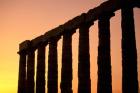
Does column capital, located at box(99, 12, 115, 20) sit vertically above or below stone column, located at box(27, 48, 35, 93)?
above

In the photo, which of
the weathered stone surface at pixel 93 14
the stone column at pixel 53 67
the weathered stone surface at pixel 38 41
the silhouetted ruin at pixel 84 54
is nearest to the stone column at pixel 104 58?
the silhouetted ruin at pixel 84 54

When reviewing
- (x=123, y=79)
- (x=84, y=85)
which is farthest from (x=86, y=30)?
(x=123, y=79)

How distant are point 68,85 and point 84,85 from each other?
108 inches

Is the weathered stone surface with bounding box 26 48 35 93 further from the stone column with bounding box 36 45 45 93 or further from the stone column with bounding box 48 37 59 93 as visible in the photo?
the stone column with bounding box 48 37 59 93

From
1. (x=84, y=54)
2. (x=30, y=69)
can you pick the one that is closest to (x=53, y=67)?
(x=30, y=69)

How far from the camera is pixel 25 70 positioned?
4350 cm

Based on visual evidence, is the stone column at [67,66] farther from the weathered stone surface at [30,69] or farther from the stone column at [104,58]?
the weathered stone surface at [30,69]

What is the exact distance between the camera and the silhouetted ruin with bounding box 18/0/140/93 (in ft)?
97.2

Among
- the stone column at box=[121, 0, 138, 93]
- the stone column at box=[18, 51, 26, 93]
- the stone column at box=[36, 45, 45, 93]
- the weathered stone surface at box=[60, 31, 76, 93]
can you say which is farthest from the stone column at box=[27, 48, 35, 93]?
the stone column at box=[121, 0, 138, 93]

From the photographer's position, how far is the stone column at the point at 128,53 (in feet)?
95.0

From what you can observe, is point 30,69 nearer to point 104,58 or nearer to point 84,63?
point 84,63

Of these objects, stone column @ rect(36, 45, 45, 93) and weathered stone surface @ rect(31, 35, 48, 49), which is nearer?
weathered stone surface @ rect(31, 35, 48, 49)

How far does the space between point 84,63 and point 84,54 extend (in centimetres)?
72

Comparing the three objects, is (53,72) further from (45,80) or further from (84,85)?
(84,85)
